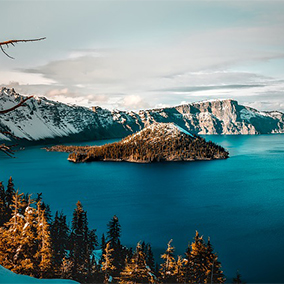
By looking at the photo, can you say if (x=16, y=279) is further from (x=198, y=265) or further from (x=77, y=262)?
(x=77, y=262)

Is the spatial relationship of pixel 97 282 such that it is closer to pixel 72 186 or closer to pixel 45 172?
pixel 72 186

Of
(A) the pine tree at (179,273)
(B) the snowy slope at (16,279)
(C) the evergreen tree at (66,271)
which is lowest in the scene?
(C) the evergreen tree at (66,271)

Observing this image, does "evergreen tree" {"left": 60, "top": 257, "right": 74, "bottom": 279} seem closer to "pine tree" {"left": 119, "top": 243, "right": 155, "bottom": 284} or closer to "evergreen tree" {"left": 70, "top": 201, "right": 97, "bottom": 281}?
"evergreen tree" {"left": 70, "top": 201, "right": 97, "bottom": 281}

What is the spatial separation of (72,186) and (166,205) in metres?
51.8

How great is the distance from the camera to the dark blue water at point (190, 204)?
55.9m

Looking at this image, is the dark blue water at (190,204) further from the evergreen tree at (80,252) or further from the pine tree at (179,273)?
the pine tree at (179,273)

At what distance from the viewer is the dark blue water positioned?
55875 millimetres

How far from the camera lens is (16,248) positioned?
33000 millimetres

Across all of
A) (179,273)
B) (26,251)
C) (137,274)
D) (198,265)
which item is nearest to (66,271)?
(26,251)

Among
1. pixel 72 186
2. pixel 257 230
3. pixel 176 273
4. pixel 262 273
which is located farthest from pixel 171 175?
pixel 176 273

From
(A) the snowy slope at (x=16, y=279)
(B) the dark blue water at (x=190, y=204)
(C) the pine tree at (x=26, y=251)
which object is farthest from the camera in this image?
(B) the dark blue water at (x=190, y=204)

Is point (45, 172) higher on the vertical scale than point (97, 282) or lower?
higher

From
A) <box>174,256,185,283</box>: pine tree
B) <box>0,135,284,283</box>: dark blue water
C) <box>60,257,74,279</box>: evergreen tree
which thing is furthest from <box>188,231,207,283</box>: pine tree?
<box>60,257,74,279</box>: evergreen tree

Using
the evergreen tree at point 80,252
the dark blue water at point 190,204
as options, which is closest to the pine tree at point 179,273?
the dark blue water at point 190,204
